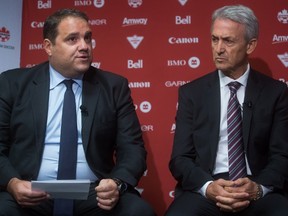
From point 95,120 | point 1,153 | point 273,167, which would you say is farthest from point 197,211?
point 1,153

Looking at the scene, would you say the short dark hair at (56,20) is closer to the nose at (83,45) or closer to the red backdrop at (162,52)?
the nose at (83,45)

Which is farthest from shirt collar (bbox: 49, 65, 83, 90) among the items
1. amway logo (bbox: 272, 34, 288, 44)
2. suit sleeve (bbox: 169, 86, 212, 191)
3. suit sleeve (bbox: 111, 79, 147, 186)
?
amway logo (bbox: 272, 34, 288, 44)

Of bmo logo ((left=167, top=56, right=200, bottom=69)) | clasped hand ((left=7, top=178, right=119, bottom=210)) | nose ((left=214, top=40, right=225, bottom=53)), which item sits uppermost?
nose ((left=214, top=40, right=225, bottom=53))

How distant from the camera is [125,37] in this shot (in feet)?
11.2

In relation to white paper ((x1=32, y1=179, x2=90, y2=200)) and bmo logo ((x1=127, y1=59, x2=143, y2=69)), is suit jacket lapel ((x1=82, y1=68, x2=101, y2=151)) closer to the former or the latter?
white paper ((x1=32, y1=179, x2=90, y2=200))

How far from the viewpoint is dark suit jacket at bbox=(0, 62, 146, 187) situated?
8.04 ft

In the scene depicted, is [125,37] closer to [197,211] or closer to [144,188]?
[144,188]

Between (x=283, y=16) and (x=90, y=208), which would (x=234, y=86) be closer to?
(x=283, y=16)

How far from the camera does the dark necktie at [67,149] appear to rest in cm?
235

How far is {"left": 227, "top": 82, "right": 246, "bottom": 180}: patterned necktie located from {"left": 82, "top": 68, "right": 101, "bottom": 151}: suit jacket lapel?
750 mm

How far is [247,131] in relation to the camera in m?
2.50

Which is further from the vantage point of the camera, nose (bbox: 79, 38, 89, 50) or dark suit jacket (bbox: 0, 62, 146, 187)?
nose (bbox: 79, 38, 89, 50)

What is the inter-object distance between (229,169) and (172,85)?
1004mm

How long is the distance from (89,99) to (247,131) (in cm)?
89
